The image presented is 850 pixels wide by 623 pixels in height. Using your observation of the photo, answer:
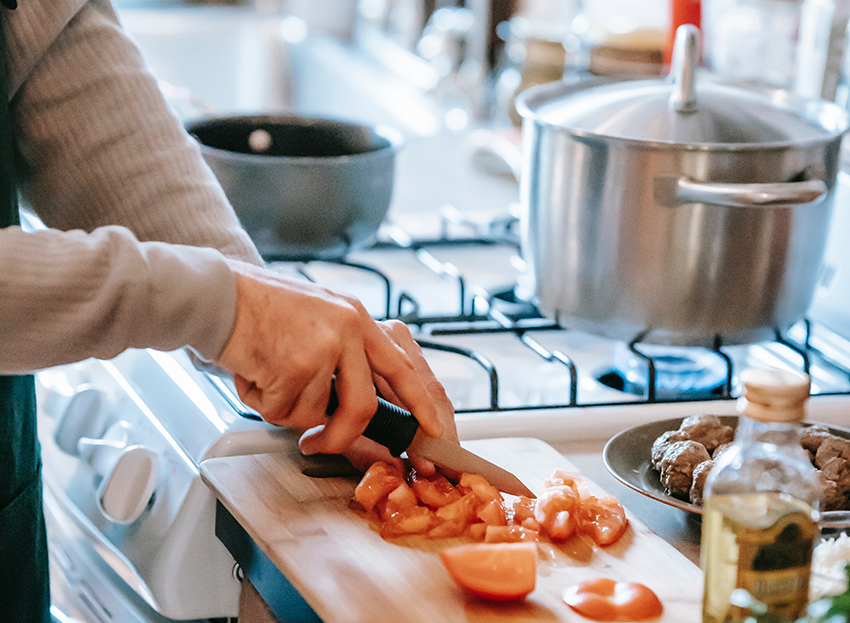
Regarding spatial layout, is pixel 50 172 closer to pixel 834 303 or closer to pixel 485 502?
pixel 485 502

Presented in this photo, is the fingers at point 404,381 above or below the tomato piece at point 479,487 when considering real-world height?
above

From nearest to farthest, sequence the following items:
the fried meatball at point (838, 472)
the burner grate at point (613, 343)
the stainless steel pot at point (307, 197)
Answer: the fried meatball at point (838, 472) → the burner grate at point (613, 343) → the stainless steel pot at point (307, 197)

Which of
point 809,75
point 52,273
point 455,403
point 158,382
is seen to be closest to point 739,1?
point 809,75

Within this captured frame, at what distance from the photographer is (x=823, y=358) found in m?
1.00

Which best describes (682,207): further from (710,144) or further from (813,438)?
(813,438)

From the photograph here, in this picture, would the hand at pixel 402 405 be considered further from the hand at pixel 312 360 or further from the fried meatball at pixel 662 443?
the fried meatball at pixel 662 443

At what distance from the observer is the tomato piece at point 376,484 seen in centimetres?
67

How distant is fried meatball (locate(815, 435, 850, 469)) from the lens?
0.69 m

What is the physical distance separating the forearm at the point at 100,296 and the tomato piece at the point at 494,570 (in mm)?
202

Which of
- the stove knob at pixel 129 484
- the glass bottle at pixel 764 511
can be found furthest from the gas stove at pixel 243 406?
the glass bottle at pixel 764 511

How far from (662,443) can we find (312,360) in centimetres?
26

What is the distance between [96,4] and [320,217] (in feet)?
0.96

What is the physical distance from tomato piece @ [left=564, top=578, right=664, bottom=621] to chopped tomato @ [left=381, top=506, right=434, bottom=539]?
0.10 meters

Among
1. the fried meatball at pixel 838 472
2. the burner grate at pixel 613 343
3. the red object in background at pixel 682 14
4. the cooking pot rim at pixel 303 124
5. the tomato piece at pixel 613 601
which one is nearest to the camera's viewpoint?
the tomato piece at pixel 613 601
